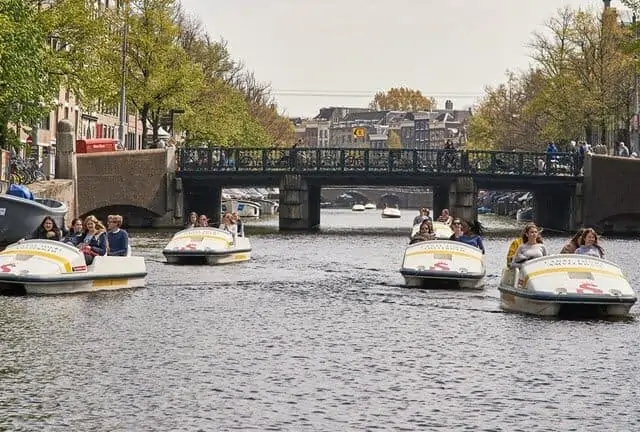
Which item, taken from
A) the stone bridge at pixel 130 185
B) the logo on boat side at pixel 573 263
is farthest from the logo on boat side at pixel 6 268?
the stone bridge at pixel 130 185

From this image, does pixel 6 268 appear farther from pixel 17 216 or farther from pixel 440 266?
pixel 17 216

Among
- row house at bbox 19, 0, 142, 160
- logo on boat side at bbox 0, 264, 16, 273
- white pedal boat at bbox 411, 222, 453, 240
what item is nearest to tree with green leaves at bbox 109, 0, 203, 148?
row house at bbox 19, 0, 142, 160

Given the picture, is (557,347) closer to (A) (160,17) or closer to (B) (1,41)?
(B) (1,41)

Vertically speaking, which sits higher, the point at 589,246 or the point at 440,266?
the point at 589,246

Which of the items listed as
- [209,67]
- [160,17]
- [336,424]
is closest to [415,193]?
[209,67]

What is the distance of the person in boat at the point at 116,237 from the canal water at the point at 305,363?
1.17 meters

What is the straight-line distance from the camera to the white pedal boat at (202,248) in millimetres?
42438

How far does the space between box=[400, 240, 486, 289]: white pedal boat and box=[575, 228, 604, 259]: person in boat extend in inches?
165

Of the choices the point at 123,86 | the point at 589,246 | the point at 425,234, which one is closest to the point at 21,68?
the point at 425,234

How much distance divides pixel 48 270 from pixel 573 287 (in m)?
9.84

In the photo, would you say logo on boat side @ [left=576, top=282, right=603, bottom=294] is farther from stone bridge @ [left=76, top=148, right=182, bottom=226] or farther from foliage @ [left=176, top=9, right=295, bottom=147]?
foliage @ [left=176, top=9, right=295, bottom=147]

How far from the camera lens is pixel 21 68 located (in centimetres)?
5028

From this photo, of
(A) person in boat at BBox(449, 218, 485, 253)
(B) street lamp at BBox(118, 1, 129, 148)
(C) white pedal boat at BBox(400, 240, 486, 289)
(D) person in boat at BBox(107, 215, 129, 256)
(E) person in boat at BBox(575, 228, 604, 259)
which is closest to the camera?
(E) person in boat at BBox(575, 228, 604, 259)

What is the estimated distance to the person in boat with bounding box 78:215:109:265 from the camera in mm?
31438
